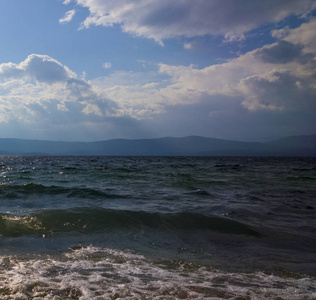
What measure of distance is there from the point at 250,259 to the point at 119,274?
3.11 metres

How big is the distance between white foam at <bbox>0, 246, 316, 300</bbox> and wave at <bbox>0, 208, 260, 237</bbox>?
247cm

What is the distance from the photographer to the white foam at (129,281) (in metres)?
3.90

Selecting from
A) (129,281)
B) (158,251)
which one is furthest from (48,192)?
(129,281)

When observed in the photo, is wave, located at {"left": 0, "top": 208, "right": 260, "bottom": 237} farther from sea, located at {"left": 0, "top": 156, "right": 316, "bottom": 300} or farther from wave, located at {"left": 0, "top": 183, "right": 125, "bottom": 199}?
wave, located at {"left": 0, "top": 183, "right": 125, "bottom": 199}

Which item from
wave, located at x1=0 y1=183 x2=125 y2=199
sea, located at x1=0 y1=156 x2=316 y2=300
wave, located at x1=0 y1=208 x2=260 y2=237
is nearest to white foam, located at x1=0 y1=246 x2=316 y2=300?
sea, located at x1=0 y1=156 x2=316 y2=300

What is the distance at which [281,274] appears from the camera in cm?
481

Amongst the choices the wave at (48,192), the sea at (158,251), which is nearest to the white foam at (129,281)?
the sea at (158,251)

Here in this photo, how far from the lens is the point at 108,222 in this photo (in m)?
8.55

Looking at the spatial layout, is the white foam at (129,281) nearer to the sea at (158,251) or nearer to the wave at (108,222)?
the sea at (158,251)

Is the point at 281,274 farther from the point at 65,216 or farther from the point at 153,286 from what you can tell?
the point at 65,216

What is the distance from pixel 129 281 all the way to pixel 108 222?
434 cm

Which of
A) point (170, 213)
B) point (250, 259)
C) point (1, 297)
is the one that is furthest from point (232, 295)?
point (170, 213)

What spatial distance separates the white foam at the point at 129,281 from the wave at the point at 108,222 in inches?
97.2

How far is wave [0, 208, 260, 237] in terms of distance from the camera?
301 inches
